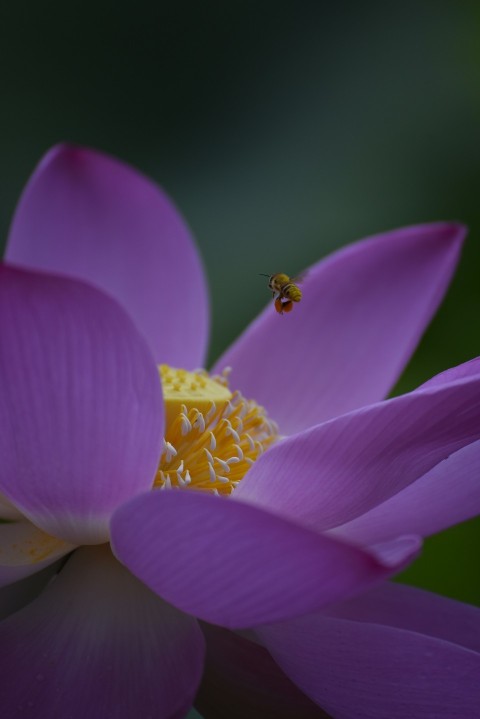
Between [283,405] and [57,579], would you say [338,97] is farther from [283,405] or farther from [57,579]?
[57,579]

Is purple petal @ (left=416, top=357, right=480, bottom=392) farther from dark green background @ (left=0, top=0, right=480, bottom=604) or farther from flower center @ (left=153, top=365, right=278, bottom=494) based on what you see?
dark green background @ (left=0, top=0, right=480, bottom=604)

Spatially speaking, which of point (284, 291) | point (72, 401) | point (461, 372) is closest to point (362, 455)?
point (461, 372)

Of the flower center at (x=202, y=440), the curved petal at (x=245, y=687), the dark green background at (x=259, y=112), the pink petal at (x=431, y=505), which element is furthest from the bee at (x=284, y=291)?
the dark green background at (x=259, y=112)

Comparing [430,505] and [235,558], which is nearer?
[235,558]

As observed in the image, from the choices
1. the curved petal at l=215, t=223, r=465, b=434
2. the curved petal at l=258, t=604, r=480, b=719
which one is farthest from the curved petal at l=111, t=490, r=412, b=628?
the curved petal at l=215, t=223, r=465, b=434

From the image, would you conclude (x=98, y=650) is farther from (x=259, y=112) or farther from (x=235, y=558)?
(x=259, y=112)

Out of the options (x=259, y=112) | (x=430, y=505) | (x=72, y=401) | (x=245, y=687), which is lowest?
(x=245, y=687)
